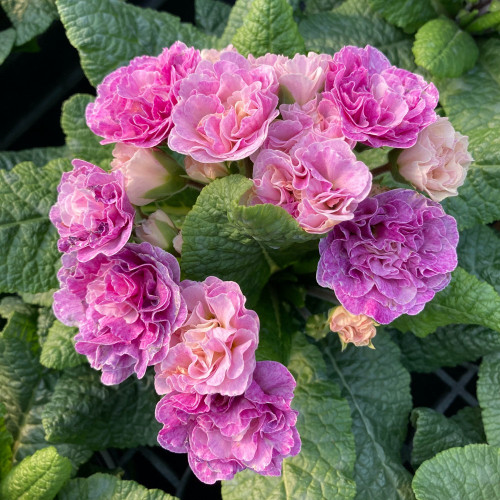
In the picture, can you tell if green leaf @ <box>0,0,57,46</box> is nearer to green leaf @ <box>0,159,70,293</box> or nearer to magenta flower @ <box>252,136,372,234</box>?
green leaf @ <box>0,159,70,293</box>

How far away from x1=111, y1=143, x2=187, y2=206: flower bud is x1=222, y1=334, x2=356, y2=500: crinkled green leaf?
49cm

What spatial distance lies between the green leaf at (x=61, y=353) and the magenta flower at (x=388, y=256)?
564mm

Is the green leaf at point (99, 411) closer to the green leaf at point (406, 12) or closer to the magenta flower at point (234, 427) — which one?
the magenta flower at point (234, 427)

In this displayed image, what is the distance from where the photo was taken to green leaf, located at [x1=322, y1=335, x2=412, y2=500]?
1163 mm

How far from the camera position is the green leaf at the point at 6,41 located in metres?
1.47

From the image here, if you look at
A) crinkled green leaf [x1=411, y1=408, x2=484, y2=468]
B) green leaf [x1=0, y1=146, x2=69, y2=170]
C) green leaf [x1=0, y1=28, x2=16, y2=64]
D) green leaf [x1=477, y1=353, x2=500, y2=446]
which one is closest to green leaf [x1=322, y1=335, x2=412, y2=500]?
crinkled green leaf [x1=411, y1=408, x2=484, y2=468]

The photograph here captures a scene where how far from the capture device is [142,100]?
0.79 meters

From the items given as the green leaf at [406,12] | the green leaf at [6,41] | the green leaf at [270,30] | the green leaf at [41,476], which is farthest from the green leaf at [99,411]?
the green leaf at [406,12]

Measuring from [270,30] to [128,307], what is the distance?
0.57 meters

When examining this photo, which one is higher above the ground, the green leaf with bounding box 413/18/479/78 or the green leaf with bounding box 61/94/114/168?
the green leaf with bounding box 413/18/479/78

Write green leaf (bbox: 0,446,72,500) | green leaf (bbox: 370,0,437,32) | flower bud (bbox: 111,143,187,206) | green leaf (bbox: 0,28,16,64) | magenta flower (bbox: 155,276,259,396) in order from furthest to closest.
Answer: green leaf (bbox: 0,28,16,64), green leaf (bbox: 370,0,437,32), green leaf (bbox: 0,446,72,500), flower bud (bbox: 111,143,187,206), magenta flower (bbox: 155,276,259,396)

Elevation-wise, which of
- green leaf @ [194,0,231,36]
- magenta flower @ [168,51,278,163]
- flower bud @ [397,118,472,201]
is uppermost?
magenta flower @ [168,51,278,163]

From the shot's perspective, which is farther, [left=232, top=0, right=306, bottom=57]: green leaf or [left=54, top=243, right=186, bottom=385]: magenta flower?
[left=232, top=0, right=306, bottom=57]: green leaf

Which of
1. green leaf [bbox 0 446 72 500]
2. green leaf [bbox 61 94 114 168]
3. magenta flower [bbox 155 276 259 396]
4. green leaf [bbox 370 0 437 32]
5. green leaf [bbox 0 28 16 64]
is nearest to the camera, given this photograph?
magenta flower [bbox 155 276 259 396]
